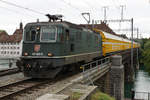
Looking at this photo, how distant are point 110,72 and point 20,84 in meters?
10.6

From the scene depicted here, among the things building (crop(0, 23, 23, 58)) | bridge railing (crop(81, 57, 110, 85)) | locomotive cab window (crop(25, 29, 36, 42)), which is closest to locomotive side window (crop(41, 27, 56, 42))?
locomotive cab window (crop(25, 29, 36, 42))

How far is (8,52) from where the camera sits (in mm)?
74375

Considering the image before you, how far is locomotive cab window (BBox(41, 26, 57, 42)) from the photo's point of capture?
436 inches

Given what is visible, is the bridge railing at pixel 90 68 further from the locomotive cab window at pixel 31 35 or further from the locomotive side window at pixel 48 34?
the locomotive cab window at pixel 31 35

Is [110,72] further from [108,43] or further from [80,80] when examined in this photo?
[80,80]

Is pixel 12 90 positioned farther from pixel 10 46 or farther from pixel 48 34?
pixel 10 46

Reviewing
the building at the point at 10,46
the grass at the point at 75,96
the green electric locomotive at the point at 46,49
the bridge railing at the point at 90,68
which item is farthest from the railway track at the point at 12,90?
the building at the point at 10,46

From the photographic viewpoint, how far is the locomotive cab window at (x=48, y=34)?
11.1m

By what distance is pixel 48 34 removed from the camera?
1116 centimetres

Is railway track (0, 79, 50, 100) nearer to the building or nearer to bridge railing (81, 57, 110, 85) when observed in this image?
bridge railing (81, 57, 110, 85)

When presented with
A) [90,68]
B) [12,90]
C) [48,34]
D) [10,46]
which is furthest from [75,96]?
[10,46]

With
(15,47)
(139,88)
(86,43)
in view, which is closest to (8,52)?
(15,47)

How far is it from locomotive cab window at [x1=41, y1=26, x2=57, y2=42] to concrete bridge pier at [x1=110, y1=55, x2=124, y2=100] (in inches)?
358

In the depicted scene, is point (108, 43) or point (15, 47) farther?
point (15, 47)
